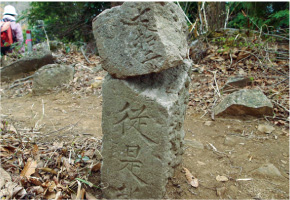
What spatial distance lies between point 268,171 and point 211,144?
0.64 metres

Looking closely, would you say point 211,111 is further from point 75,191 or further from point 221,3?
point 221,3

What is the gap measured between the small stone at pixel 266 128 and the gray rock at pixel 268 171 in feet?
2.44

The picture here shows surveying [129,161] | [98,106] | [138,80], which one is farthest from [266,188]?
[98,106]

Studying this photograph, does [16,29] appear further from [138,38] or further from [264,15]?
[264,15]

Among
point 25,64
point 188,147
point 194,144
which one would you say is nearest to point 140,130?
point 188,147

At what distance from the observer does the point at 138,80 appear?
156 centimetres

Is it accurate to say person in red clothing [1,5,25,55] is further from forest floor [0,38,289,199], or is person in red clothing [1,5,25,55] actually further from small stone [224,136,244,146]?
small stone [224,136,244,146]

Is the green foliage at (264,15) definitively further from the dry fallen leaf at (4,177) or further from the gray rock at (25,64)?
the dry fallen leaf at (4,177)

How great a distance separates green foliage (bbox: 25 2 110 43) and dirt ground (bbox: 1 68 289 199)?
3.39m

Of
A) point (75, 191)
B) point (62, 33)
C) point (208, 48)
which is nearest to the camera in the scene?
point (75, 191)

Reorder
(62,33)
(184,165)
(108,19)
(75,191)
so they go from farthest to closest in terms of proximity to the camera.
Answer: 1. (62,33)
2. (184,165)
3. (75,191)
4. (108,19)

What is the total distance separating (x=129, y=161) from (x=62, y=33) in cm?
614

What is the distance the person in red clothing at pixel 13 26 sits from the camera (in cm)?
495

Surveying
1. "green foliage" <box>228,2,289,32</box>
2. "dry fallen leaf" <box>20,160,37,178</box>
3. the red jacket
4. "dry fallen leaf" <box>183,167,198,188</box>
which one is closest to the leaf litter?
"dry fallen leaf" <box>20,160,37,178</box>
